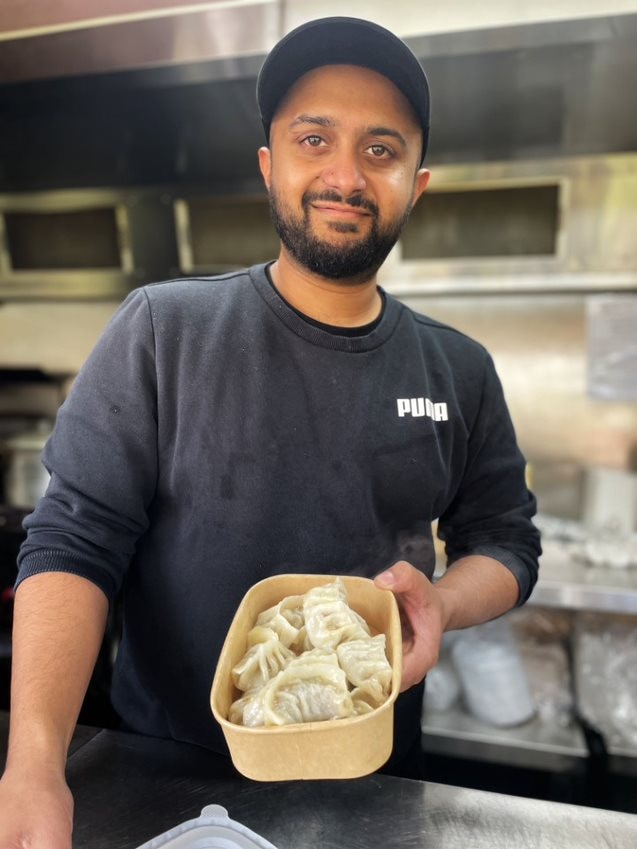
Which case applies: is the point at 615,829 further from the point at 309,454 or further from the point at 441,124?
the point at 441,124

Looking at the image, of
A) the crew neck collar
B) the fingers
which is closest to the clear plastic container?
the crew neck collar

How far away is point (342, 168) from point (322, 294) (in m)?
0.25

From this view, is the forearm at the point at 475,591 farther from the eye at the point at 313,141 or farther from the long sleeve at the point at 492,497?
the eye at the point at 313,141

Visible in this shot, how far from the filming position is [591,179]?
265 cm

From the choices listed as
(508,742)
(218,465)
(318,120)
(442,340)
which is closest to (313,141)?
(318,120)

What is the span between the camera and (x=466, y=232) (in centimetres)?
284

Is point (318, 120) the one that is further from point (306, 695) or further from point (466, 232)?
point (466, 232)

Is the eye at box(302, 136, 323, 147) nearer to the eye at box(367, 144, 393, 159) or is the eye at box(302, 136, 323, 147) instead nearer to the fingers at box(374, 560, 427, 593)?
the eye at box(367, 144, 393, 159)

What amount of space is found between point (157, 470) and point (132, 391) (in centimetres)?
16

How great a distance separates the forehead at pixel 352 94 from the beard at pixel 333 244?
0.55ft

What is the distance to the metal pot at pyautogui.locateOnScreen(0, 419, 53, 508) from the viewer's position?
3252mm

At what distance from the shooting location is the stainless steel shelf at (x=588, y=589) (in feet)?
7.53

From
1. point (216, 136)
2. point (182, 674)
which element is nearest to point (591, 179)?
point (216, 136)

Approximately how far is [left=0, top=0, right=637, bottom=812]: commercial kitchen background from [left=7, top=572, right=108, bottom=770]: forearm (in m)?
1.78
